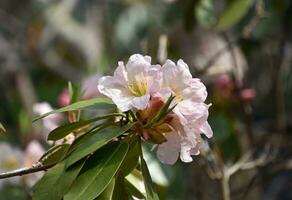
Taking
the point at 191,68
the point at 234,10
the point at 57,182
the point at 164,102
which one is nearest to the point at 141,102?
the point at 164,102

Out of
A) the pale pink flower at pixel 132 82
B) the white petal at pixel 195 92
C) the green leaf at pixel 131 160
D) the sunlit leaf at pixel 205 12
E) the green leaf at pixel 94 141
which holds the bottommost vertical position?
the sunlit leaf at pixel 205 12

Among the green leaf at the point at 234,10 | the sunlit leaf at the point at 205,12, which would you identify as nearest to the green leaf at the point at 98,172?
the green leaf at the point at 234,10

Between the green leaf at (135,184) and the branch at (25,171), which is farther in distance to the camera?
the green leaf at (135,184)

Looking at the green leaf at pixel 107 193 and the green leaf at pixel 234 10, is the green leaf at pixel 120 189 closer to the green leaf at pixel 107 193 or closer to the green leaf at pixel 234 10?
the green leaf at pixel 107 193

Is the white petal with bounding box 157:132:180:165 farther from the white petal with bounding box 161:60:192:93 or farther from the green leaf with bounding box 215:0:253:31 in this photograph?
the green leaf with bounding box 215:0:253:31

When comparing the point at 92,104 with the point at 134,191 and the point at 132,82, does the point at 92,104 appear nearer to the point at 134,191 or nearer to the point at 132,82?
the point at 132,82

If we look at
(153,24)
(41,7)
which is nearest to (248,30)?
(153,24)
